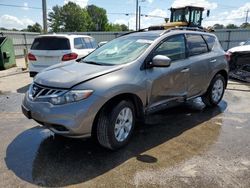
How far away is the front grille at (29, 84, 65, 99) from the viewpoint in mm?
3555

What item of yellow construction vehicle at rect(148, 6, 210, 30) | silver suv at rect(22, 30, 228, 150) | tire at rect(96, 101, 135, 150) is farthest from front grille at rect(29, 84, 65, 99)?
yellow construction vehicle at rect(148, 6, 210, 30)

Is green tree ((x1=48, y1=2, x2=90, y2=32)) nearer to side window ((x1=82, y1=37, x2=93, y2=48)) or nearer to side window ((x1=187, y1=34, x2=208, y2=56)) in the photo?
side window ((x1=82, y1=37, x2=93, y2=48))

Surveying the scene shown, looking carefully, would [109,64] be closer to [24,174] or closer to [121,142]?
[121,142]

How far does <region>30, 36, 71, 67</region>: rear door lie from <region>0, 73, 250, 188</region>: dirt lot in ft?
10.1

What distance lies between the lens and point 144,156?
3834 millimetres

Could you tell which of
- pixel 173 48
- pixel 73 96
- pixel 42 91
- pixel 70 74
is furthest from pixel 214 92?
pixel 42 91

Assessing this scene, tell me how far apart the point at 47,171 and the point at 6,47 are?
10.8 meters

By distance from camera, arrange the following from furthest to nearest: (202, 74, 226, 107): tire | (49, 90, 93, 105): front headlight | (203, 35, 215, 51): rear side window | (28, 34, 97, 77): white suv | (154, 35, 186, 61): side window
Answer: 1. (28, 34, 97, 77): white suv
2. (202, 74, 226, 107): tire
3. (203, 35, 215, 51): rear side window
4. (154, 35, 186, 61): side window
5. (49, 90, 93, 105): front headlight

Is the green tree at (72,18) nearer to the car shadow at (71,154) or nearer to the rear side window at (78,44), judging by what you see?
the rear side window at (78,44)

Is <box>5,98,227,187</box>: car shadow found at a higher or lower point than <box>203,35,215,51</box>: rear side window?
lower

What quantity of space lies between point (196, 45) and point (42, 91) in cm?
322

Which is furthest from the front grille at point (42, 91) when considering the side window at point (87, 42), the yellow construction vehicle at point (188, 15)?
the yellow construction vehicle at point (188, 15)

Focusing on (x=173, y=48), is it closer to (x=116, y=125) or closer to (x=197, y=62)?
(x=197, y=62)

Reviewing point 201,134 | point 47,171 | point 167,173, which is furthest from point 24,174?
point 201,134
